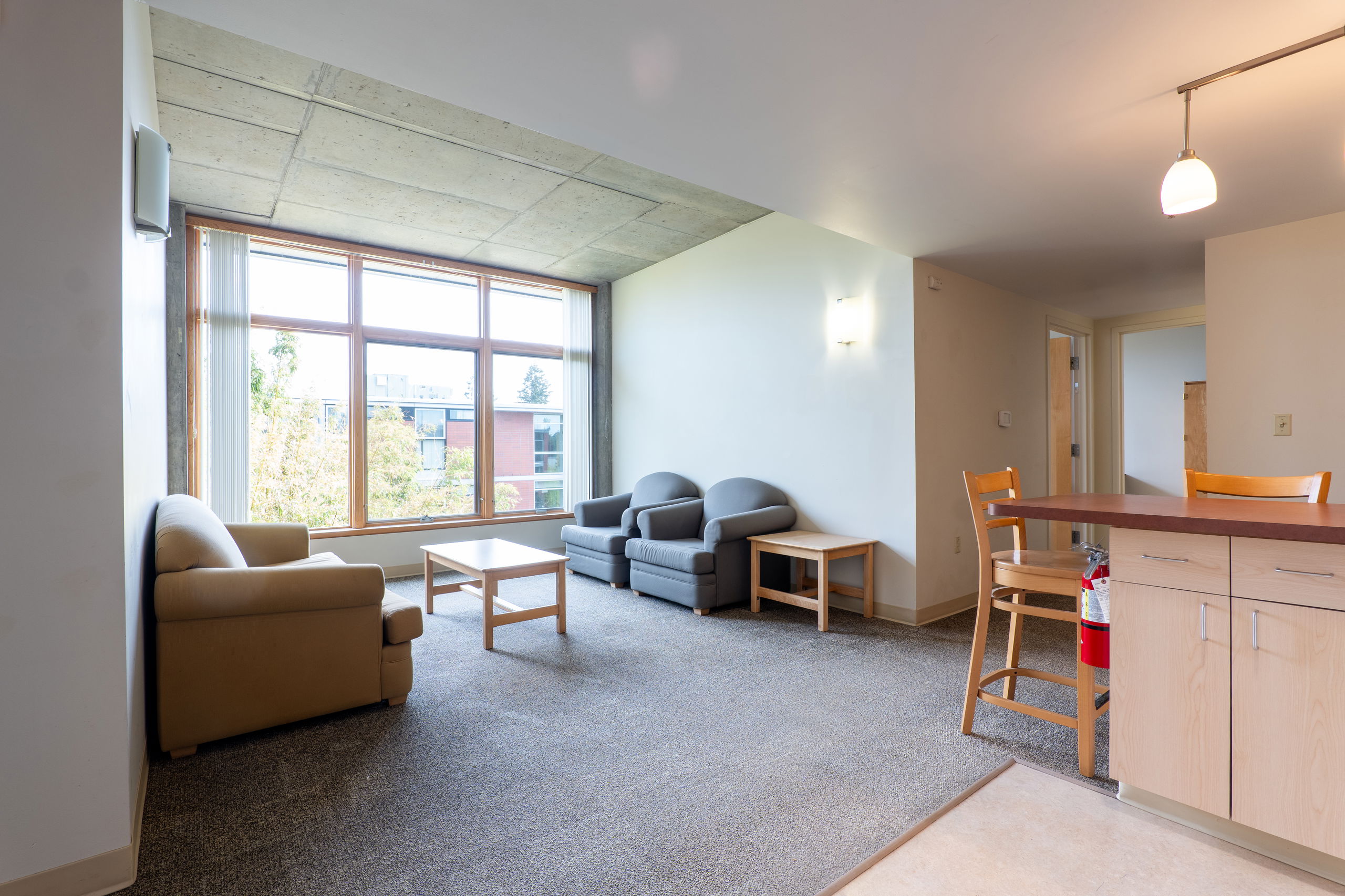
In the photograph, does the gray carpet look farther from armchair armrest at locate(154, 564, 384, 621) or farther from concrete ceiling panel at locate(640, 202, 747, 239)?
concrete ceiling panel at locate(640, 202, 747, 239)

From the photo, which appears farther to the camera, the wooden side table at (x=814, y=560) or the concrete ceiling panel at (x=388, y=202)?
the concrete ceiling panel at (x=388, y=202)

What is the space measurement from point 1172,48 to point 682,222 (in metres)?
3.50

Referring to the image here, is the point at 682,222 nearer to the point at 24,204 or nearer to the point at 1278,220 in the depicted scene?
the point at 1278,220

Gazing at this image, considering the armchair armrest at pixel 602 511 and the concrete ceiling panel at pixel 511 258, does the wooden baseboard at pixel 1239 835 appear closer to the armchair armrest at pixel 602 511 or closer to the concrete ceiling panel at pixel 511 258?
the armchair armrest at pixel 602 511

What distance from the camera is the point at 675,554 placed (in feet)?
14.7

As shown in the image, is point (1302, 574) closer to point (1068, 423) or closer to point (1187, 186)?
point (1187, 186)

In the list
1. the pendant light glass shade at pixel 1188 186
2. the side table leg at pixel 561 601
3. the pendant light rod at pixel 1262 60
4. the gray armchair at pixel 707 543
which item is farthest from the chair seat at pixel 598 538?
the pendant light rod at pixel 1262 60

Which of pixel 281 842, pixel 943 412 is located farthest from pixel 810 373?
pixel 281 842

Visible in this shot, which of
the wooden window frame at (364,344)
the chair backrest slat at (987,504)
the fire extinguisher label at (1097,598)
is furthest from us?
the wooden window frame at (364,344)

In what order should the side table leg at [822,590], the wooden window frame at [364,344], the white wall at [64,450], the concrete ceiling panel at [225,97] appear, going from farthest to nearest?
the wooden window frame at [364,344]
the side table leg at [822,590]
the concrete ceiling panel at [225,97]
the white wall at [64,450]

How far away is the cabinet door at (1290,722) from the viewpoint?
158 centimetres

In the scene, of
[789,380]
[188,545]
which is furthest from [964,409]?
[188,545]

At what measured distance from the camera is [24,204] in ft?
4.94

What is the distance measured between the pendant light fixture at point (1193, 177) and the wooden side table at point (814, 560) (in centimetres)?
244
